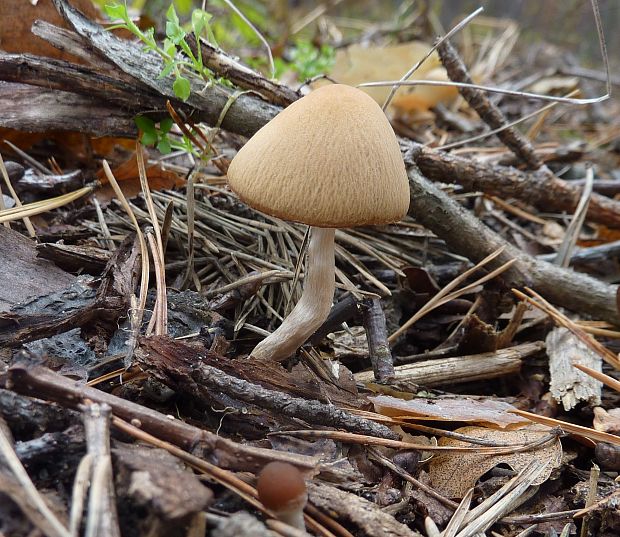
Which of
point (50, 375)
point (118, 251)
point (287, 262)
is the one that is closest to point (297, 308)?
point (287, 262)

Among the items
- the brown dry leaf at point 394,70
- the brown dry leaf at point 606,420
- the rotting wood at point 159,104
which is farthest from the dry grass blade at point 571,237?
the brown dry leaf at point 394,70

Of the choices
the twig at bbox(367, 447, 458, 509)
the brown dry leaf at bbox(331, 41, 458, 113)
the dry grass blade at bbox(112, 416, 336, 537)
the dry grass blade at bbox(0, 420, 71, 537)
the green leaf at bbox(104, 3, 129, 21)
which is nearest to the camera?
the dry grass blade at bbox(0, 420, 71, 537)

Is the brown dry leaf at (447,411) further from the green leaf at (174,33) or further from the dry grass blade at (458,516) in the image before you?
the green leaf at (174,33)

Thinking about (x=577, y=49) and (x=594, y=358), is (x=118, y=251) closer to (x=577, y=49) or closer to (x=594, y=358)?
(x=594, y=358)

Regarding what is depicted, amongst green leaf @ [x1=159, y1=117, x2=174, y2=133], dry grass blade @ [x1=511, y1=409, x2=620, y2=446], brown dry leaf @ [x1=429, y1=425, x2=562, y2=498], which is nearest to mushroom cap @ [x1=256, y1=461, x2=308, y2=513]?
brown dry leaf @ [x1=429, y1=425, x2=562, y2=498]

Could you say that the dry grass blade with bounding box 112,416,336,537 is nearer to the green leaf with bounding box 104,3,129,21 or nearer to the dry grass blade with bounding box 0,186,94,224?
the dry grass blade with bounding box 0,186,94,224

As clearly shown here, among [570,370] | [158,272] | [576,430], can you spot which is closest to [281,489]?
[158,272]
